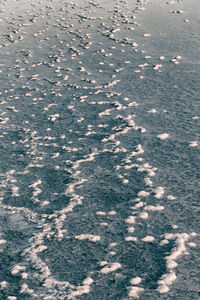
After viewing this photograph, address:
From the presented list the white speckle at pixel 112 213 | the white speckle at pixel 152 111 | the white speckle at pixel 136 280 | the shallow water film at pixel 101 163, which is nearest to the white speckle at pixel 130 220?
the shallow water film at pixel 101 163

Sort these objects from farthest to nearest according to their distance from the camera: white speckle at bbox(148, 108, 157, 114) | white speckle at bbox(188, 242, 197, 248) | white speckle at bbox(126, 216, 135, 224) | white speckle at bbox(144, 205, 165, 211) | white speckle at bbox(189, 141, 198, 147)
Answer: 1. white speckle at bbox(148, 108, 157, 114)
2. white speckle at bbox(189, 141, 198, 147)
3. white speckle at bbox(144, 205, 165, 211)
4. white speckle at bbox(126, 216, 135, 224)
5. white speckle at bbox(188, 242, 197, 248)

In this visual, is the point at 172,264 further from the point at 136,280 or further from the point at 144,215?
the point at 144,215

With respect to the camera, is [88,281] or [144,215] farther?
[144,215]

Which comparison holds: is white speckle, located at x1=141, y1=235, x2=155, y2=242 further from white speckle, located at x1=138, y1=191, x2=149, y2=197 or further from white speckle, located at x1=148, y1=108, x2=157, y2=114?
white speckle, located at x1=148, y1=108, x2=157, y2=114

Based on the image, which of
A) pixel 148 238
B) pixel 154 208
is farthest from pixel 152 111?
pixel 148 238

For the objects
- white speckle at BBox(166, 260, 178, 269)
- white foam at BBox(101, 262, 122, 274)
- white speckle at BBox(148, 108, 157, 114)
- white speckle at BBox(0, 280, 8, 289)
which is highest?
white speckle at BBox(148, 108, 157, 114)

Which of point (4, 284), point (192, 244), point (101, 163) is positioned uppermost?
point (101, 163)

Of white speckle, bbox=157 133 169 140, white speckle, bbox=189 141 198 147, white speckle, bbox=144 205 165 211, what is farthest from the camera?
white speckle, bbox=157 133 169 140

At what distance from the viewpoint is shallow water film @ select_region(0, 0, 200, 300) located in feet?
8.48

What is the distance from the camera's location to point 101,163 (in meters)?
3.71

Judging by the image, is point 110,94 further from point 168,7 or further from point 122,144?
point 168,7

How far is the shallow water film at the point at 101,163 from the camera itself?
258 cm

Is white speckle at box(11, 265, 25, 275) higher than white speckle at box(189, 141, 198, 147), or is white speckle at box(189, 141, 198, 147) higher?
white speckle at box(189, 141, 198, 147)

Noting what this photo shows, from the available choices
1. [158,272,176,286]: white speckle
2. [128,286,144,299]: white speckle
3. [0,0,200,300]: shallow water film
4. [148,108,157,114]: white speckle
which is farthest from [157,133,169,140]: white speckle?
[128,286,144,299]: white speckle
